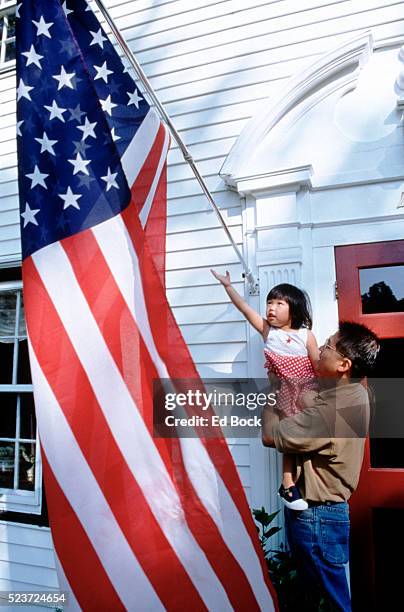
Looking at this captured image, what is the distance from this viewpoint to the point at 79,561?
1398mm

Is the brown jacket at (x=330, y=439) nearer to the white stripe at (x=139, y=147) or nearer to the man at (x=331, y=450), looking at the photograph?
the man at (x=331, y=450)

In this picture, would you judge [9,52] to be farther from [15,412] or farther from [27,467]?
[27,467]

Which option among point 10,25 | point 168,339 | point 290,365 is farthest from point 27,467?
point 10,25

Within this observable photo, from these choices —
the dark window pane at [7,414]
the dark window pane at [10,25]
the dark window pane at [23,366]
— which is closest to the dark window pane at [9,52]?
the dark window pane at [10,25]

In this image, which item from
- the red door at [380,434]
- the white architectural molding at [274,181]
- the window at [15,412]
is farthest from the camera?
the window at [15,412]

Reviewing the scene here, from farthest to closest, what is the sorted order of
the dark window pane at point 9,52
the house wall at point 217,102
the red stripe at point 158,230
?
the dark window pane at point 9,52, the house wall at point 217,102, the red stripe at point 158,230

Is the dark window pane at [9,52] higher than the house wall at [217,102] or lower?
higher

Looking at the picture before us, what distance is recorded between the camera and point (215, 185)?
336 cm

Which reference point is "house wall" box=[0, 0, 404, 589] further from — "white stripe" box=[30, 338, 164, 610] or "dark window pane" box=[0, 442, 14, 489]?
"white stripe" box=[30, 338, 164, 610]

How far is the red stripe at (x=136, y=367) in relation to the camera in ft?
4.95

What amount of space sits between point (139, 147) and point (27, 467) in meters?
3.20

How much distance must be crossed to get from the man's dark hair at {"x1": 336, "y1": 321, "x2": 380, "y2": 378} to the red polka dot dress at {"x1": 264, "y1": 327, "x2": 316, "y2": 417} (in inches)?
10.9

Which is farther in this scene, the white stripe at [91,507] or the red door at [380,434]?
the red door at [380,434]

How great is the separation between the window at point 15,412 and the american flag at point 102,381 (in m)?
2.67
